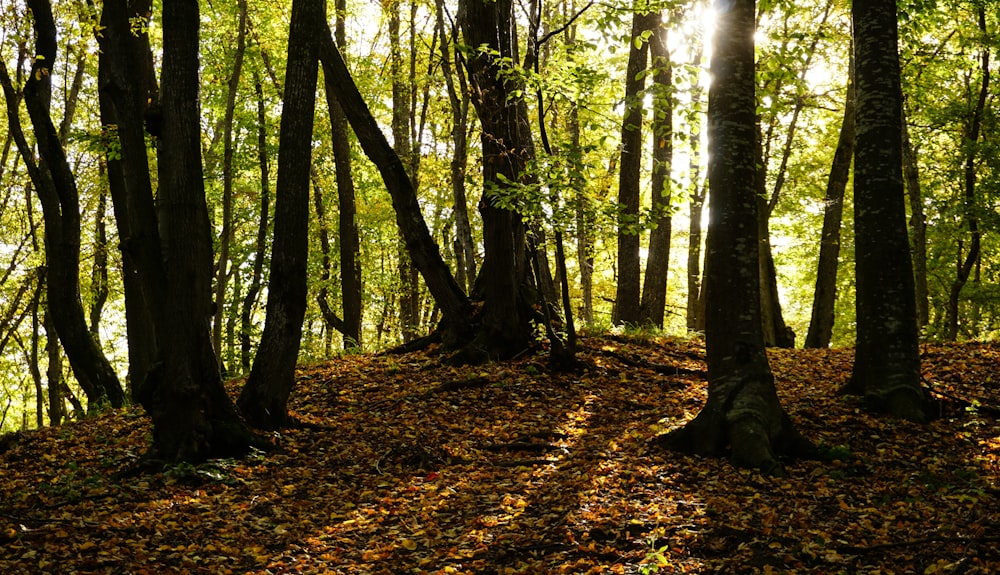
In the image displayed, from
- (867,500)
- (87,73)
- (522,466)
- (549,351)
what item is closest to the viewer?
(867,500)

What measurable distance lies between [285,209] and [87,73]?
16076 mm

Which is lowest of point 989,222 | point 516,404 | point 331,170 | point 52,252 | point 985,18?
point 516,404

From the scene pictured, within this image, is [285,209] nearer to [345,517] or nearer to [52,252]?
[345,517]

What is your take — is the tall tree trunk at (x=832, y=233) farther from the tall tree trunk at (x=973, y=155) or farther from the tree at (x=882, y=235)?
the tree at (x=882, y=235)

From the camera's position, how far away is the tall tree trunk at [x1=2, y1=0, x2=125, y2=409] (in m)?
10.1


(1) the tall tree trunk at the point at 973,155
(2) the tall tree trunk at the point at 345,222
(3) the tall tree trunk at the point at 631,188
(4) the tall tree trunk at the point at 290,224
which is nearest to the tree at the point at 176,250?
(4) the tall tree trunk at the point at 290,224

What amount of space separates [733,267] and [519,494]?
9.38ft

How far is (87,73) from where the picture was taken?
19906 millimetres

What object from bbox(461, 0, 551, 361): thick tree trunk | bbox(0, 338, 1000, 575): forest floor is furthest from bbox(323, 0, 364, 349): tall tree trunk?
bbox(0, 338, 1000, 575): forest floor

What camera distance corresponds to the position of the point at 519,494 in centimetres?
632

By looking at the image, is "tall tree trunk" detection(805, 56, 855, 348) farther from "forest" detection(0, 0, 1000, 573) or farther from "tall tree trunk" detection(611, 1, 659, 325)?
"tall tree trunk" detection(611, 1, 659, 325)

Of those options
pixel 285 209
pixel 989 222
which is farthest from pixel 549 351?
pixel 989 222

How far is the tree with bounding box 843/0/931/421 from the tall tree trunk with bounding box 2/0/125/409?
10.2 m

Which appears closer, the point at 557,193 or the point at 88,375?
the point at 557,193
